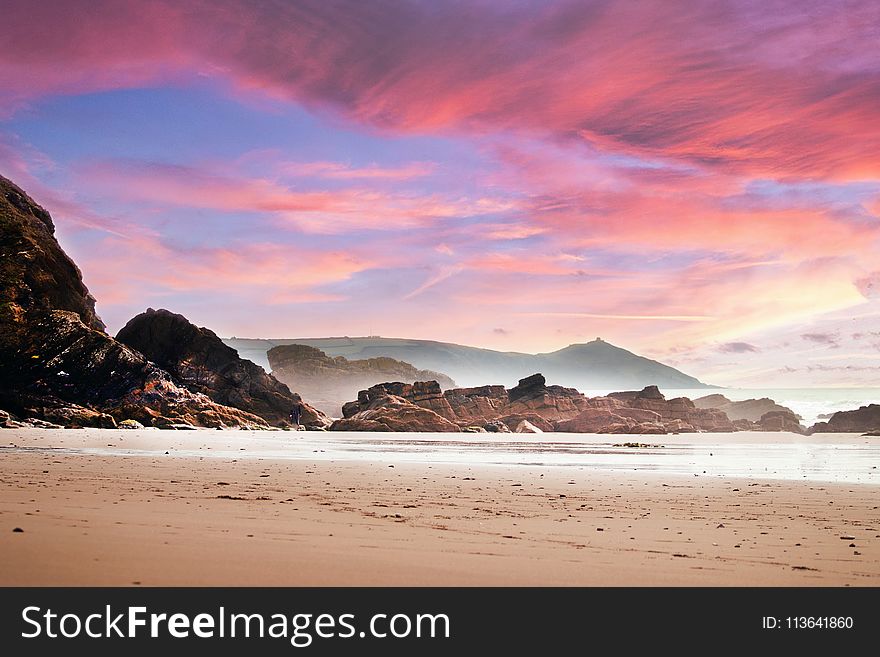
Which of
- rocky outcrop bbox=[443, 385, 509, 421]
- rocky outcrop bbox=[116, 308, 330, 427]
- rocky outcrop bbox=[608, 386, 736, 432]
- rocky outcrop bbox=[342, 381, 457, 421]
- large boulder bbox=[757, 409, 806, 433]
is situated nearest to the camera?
rocky outcrop bbox=[116, 308, 330, 427]

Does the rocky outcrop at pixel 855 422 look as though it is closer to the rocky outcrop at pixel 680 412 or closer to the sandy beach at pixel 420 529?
the rocky outcrop at pixel 680 412

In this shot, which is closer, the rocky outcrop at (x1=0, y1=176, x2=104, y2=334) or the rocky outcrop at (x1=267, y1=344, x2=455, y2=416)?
the rocky outcrop at (x1=0, y1=176, x2=104, y2=334)

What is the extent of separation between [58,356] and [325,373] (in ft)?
344

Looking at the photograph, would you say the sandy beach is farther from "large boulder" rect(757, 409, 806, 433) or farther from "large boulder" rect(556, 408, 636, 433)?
"large boulder" rect(757, 409, 806, 433)

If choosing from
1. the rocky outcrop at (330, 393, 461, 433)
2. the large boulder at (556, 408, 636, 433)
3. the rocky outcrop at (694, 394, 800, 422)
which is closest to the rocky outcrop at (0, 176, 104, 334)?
the rocky outcrop at (330, 393, 461, 433)

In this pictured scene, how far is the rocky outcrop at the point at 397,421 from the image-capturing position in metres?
48.4

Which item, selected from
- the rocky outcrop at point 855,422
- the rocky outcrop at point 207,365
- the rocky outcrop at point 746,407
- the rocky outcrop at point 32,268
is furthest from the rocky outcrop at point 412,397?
the rocky outcrop at point 746,407

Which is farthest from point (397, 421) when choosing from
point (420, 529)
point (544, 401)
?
point (420, 529)

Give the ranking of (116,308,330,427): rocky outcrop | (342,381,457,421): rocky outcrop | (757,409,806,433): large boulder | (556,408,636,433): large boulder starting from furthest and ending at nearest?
(757,409,806,433): large boulder, (342,381,457,421): rocky outcrop, (556,408,636,433): large boulder, (116,308,330,427): rocky outcrop

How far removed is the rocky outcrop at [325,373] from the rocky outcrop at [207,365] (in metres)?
76.5

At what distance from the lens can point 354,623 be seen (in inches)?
145

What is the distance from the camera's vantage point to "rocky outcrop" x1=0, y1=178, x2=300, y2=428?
34.9 meters

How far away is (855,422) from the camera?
5247 centimetres

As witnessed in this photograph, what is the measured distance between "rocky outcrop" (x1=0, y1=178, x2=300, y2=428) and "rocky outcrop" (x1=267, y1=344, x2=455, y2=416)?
87806 mm
